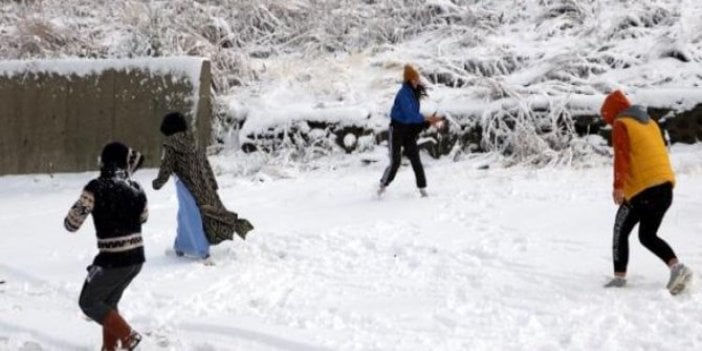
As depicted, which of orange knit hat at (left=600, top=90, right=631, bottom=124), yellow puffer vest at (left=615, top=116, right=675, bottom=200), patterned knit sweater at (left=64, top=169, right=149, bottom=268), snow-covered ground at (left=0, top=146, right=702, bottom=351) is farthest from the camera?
orange knit hat at (left=600, top=90, right=631, bottom=124)

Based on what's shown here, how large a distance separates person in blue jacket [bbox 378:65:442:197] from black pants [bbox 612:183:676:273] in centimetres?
337

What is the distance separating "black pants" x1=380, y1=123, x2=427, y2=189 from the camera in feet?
27.7

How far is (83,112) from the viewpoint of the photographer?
1112 centimetres

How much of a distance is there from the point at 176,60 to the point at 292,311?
6773mm

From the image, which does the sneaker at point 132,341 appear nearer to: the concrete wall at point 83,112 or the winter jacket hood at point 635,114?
the winter jacket hood at point 635,114

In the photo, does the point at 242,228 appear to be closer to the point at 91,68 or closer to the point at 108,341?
the point at 108,341

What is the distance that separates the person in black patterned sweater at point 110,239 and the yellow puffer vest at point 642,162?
3153 mm

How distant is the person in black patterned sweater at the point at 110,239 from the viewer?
4.40 metres

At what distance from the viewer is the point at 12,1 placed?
1491 centimetres

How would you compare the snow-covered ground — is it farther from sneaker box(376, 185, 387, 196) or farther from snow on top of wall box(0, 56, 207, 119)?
snow on top of wall box(0, 56, 207, 119)

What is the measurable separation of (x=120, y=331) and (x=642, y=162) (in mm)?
3434

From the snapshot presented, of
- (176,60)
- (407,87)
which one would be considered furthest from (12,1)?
A: (407,87)

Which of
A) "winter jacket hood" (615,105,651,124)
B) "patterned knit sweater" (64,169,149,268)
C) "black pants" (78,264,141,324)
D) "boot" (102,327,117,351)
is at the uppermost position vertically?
"winter jacket hood" (615,105,651,124)

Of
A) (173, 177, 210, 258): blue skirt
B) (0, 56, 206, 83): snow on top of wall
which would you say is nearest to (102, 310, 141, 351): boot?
(173, 177, 210, 258): blue skirt
